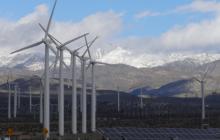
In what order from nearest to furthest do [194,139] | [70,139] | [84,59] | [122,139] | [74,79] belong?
[122,139], [194,139], [70,139], [74,79], [84,59]

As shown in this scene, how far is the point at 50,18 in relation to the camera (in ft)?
298

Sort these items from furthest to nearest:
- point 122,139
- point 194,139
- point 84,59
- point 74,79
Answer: point 84,59 → point 74,79 → point 194,139 → point 122,139

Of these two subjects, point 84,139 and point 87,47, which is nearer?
point 84,139

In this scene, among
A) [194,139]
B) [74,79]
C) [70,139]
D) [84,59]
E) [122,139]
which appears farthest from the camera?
[84,59]

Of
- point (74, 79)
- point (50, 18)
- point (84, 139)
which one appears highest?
point (50, 18)

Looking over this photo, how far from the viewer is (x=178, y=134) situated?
300ft

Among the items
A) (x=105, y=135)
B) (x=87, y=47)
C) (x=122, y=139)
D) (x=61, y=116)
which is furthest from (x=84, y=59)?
(x=122, y=139)

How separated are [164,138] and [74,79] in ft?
78.5

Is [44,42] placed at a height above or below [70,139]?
above

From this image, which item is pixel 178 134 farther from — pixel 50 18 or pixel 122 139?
pixel 50 18

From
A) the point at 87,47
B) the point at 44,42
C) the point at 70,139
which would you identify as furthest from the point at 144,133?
the point at 87,47

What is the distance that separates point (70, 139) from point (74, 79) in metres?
17.5

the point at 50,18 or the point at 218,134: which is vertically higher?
the point at 50,18

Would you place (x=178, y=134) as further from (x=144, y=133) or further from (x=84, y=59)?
(x=84, y=59)
